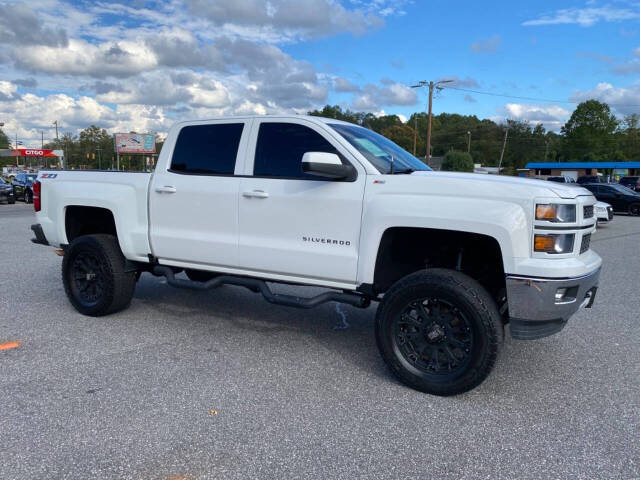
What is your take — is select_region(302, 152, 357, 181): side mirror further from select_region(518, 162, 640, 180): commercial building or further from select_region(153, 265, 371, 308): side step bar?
select_region(518, 162, 640, 180): commercial building

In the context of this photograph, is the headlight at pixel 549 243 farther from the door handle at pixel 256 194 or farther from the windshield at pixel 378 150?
the door handle at pixel 256 194

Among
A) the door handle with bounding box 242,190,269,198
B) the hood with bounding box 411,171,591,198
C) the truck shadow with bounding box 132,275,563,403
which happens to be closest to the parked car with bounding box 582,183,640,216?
the truck shadow with bounding box 132,275,563,403

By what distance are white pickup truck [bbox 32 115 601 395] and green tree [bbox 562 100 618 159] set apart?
107 m

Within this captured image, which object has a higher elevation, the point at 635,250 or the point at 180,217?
the point at 180,217

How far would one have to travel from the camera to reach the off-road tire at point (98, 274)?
17.5 feet

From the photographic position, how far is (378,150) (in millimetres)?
4508

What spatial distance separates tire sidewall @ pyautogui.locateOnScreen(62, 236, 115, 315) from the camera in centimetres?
531

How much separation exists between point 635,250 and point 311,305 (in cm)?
1045

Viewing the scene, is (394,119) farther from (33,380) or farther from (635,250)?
(33,380)

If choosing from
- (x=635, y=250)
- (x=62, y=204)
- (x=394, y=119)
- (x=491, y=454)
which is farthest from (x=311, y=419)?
(x=394, y=119)

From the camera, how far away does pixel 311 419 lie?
3387 mm

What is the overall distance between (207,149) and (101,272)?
172 cm

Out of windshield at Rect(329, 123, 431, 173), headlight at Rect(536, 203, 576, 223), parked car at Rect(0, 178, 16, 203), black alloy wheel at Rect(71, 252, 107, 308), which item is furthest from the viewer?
parked car at Rect(0, 178, 16, 203)

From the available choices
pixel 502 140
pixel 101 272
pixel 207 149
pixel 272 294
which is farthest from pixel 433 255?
pixel 502 140
